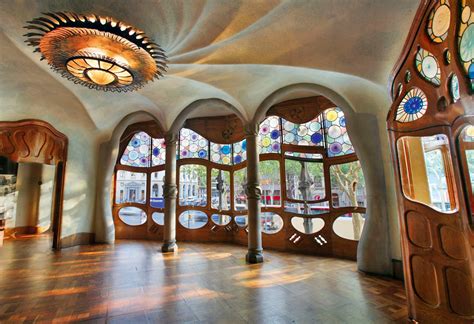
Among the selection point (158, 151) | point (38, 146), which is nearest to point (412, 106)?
point (158, 151)

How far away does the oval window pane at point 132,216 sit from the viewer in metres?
7.28

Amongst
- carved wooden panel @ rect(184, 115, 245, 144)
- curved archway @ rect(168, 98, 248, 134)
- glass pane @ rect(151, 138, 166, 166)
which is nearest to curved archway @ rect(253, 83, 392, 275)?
curved archway @ rect(168, 98, 248, 134)

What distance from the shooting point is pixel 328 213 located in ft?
17.3

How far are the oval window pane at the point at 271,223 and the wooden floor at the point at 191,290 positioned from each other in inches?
33.4

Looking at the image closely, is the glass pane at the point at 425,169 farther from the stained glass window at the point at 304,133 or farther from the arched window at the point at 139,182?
the arched window at the point at 139,182

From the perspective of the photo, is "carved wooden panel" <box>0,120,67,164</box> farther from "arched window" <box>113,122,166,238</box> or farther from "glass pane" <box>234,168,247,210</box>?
"glass pane" <box>234,168,247,210</box>

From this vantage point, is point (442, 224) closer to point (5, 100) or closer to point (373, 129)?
point (373, 129)

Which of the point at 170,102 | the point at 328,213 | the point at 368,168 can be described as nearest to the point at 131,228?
the point at 170,102

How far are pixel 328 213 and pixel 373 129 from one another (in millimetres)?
2117

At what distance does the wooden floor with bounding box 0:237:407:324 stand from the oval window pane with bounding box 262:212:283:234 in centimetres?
85

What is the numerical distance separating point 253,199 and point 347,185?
206 centimetres

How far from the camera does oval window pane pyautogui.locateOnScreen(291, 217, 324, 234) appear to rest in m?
5.35

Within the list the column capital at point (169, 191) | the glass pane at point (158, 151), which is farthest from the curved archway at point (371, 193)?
the glass pane at point (158, 151)

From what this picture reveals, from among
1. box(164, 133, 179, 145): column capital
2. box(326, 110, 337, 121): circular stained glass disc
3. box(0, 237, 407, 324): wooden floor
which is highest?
box(326, 110, 337, 121): circular stained glass disc
